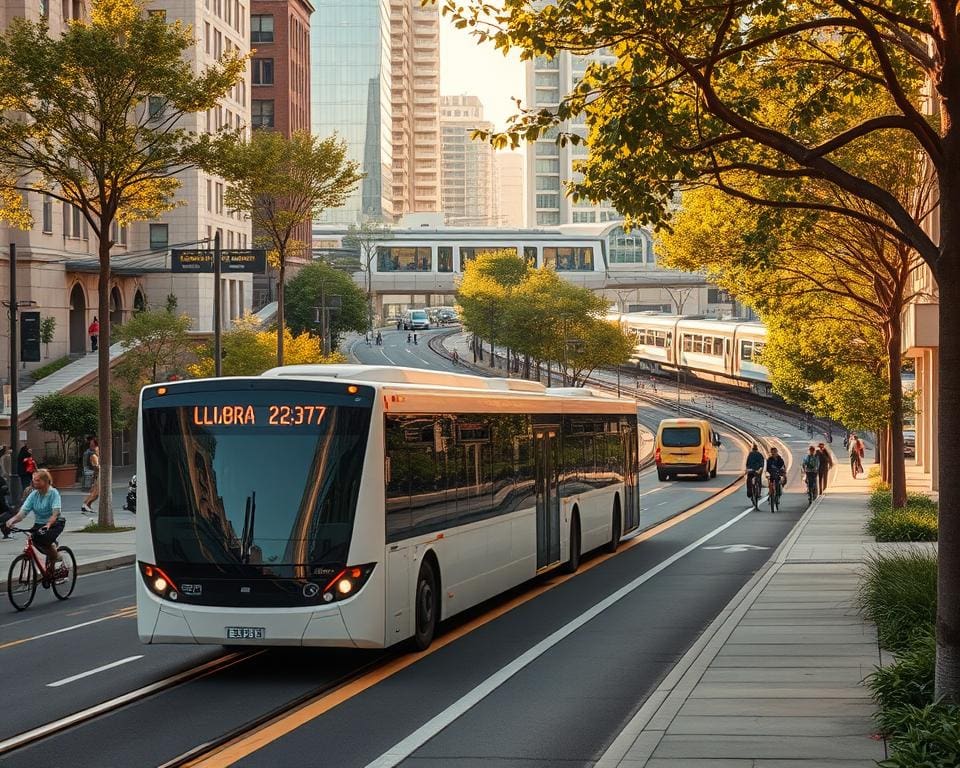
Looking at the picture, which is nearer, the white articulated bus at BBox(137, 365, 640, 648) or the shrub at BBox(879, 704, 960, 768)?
the shrub at BBox(879, 704, 960, 768)

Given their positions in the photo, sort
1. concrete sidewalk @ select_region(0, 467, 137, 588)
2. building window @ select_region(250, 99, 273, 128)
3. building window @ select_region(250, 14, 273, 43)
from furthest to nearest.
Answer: building window @ select_region(250, 99, 273, 128), building window @ select_region(250, 14, 273, 43), concrete sidewalk @ select_region(0, 467, 137, 588)

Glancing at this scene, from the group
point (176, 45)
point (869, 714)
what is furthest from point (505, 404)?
point (176, 45)

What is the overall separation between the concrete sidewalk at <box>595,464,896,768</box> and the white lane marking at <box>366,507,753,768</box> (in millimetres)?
1513

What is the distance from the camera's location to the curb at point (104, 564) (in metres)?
26.8

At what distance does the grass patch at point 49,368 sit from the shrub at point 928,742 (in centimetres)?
5824

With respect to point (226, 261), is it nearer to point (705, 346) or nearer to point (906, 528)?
point (906, 528)

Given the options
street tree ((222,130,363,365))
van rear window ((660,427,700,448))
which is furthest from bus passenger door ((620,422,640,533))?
van rear window ((660,427,700,448))

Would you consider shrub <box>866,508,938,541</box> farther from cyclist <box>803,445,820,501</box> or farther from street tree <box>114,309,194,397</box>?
street tree <box>114,309,194,397</box>

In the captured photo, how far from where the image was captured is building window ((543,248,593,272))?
19238 centimetres

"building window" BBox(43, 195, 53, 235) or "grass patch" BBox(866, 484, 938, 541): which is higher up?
"building window" BBox(43, 195, 53, 235)

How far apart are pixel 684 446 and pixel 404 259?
127m

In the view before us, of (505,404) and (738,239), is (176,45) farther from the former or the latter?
(505,404)

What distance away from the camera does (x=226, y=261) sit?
47719mm

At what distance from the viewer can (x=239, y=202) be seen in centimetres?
5484
